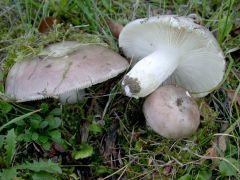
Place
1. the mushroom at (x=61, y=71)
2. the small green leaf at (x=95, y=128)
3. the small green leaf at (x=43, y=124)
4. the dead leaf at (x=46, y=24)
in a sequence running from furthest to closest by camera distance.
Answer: the dead leaf at (x=46, y=24) → the small green leaf at (x=95, y=128) → the small green leaf at (x=43, y=124) → the mushroom at (x=61, y=71)

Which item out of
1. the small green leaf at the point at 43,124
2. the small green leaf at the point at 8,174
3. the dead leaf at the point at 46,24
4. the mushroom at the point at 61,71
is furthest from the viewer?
the dead leaf at the point at 46,24

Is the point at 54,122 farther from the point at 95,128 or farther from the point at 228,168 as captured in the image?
the point at 228,168

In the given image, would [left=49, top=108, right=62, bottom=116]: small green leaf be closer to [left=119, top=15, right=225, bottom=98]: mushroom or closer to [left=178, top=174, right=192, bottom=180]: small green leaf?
[left=119, top=15, right=225, bottom=98]: mushroom

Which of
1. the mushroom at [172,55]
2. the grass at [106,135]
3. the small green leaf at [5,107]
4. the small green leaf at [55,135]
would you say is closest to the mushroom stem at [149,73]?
the mushroom at [172,55]

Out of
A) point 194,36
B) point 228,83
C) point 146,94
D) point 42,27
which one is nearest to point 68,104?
point 146,94

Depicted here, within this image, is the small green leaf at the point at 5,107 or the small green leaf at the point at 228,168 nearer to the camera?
the small green leaf at the point at 228,168

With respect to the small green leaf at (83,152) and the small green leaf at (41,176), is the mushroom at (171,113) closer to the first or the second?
the small green leaf at (83,152)

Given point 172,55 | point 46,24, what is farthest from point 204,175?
point 46,24
